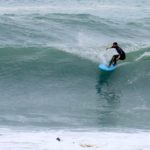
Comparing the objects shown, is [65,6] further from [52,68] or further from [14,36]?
[52,68]

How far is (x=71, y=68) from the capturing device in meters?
19.6

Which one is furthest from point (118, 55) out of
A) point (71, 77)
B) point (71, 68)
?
point (71, 68)

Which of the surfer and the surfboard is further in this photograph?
the surfboard

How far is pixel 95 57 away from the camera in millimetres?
20297

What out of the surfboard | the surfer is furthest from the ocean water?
the surfer

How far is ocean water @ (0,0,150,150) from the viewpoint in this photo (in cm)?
1354
